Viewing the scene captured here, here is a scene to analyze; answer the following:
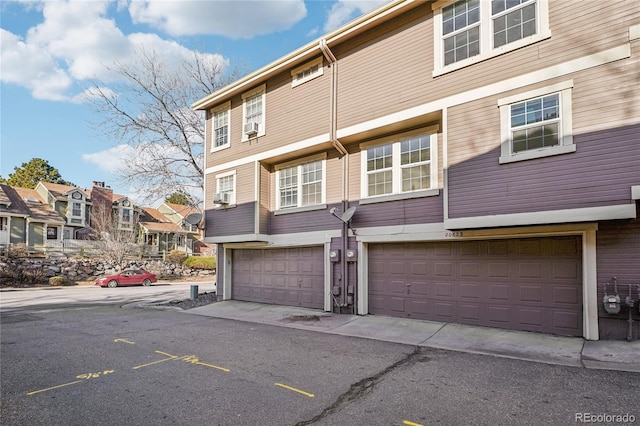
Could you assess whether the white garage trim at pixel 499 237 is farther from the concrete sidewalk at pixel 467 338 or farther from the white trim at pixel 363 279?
the concrete sidewalk at pixel 467 338

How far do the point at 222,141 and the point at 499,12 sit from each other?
34.7 ft

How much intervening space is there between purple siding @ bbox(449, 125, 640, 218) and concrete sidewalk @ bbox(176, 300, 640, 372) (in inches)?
101

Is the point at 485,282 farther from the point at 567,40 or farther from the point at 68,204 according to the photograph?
the point at 68,204

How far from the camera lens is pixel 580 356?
→ 6387mm

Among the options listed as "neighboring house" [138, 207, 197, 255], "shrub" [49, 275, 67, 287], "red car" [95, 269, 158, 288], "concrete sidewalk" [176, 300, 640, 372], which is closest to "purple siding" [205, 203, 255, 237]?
"concrete sidewalk" [176, 300, 640, 372]

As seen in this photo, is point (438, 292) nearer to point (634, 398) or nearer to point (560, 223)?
point (560, 223)

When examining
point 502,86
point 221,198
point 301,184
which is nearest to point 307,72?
point 301,184

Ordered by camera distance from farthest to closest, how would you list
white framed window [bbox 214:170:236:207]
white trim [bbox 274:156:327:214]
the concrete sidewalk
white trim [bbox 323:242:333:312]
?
white framed window [bbox 214:170:236:207], white trim [bbox 274:156:327:214], white trim [bbox 323:242:333:312], the concrete sidewalk

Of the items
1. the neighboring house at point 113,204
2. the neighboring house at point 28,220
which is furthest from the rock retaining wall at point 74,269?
the neighboring house at point 113,204

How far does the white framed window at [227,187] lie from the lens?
555 inches

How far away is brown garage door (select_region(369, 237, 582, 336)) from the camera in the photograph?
7750 millimetres

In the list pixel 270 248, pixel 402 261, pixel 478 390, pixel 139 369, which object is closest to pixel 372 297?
pixel 402 261

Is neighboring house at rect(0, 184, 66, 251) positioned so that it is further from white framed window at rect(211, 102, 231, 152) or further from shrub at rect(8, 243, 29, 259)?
white framed window at rect(211, 102, 231, 152)

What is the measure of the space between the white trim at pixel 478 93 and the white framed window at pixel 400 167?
2.07 feet
